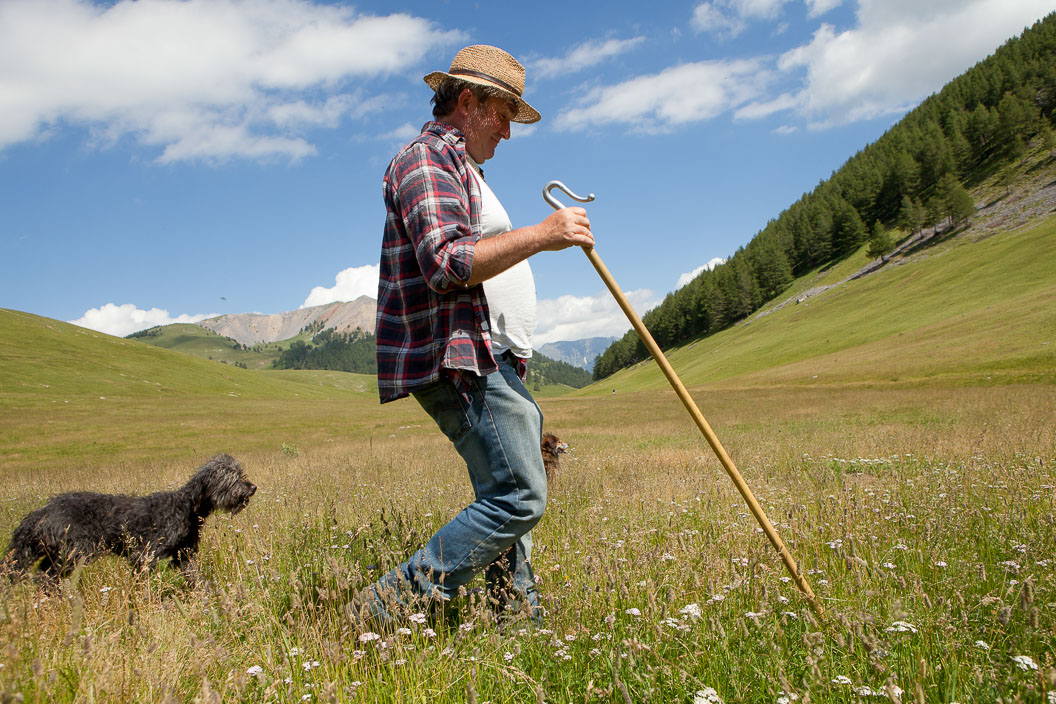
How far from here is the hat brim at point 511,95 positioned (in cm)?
308

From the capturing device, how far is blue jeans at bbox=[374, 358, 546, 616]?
2861mm

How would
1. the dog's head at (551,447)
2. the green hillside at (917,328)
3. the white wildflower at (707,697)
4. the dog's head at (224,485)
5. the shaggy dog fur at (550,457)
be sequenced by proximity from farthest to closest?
the green hillside at (917,328), the dog's head at (551,447), the shaggy dog fur at (550,457), the dog's head at (224,485), the white wildflower at (707,697)

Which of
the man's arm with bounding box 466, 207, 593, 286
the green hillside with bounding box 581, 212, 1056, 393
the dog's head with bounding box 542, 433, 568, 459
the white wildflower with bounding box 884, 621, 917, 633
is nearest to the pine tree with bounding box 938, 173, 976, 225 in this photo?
the green hillside with bounding box 581, 212, 1056, 393

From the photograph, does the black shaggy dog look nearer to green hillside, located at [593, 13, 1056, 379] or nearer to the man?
the man

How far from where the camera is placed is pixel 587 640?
8.10 ft

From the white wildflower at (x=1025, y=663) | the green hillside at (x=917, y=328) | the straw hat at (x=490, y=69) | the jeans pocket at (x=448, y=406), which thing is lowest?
the green hillside at (x=917, y=328)

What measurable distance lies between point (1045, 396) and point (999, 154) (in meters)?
116

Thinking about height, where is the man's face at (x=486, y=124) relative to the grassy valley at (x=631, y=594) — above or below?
above

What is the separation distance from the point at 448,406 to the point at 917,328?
67.8m

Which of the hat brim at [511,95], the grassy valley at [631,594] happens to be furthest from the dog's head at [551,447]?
the hat brim at [511,95]

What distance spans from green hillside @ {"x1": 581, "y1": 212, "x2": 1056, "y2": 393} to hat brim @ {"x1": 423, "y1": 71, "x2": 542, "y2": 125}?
33.0m

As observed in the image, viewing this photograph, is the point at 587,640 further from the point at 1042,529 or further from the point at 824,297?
the point at 824,297

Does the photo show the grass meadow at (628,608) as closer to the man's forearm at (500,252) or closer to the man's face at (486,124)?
the man's forearm at (500,252)

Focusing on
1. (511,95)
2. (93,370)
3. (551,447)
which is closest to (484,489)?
(511,95)
